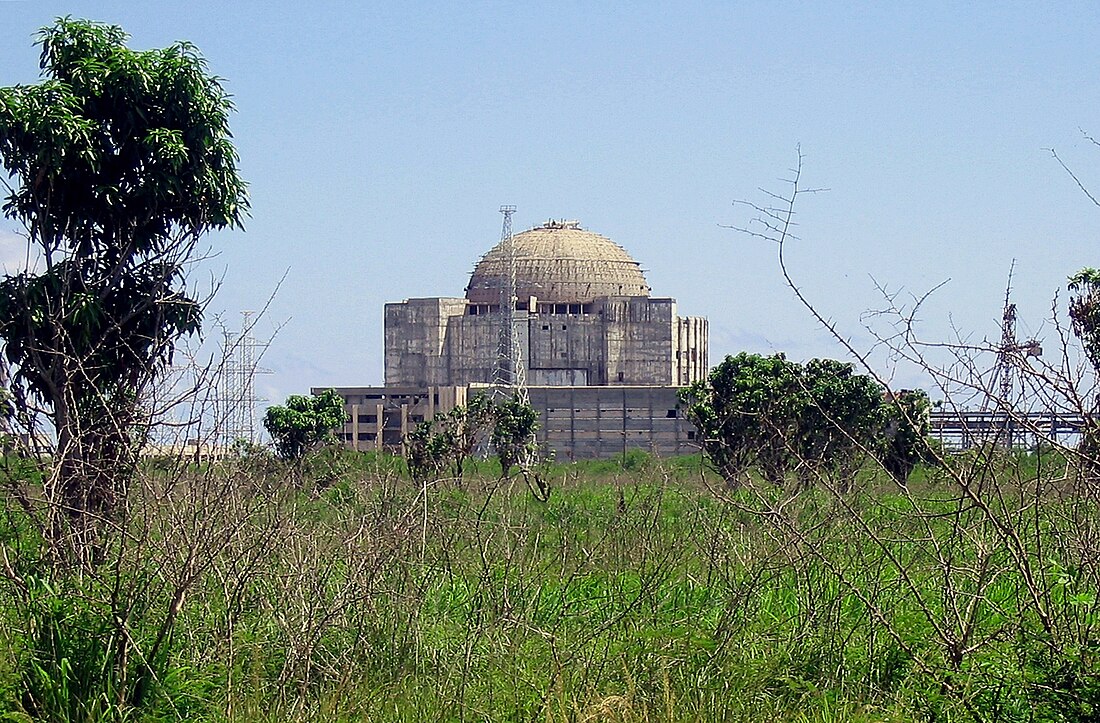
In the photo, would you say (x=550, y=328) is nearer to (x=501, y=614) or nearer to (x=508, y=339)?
(x=508, y=339)

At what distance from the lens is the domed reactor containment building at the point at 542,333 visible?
3824 inches

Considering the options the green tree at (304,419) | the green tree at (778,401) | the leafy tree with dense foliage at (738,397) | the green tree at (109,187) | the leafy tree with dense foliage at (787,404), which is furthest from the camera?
the green tree at (304,419)

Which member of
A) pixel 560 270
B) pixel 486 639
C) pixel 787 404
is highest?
pixel 560 270

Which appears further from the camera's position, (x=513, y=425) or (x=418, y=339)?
(x=418, y=339)

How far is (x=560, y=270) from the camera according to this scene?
104 metres

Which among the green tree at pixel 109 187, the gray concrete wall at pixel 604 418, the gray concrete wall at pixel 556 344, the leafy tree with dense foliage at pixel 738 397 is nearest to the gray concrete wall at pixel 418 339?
the gray concrete wall at pixel 556 344

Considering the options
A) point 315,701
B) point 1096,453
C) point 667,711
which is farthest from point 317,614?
point 1096,453

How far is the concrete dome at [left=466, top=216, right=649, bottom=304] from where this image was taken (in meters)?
103

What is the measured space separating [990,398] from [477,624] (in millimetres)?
3069

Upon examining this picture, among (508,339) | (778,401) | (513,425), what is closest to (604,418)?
(508,339)

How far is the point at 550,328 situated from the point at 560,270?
543 centimetres

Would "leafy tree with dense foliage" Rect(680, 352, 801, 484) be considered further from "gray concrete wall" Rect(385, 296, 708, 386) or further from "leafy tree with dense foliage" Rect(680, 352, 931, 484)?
"gray concrete wall" Rect(385, 296, 708, 386)

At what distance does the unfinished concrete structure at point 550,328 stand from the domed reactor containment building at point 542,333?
0.24ft

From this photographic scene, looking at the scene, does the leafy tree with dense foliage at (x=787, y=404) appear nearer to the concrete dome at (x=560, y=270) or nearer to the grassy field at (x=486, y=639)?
the grassy field at (x=486, y=639)
